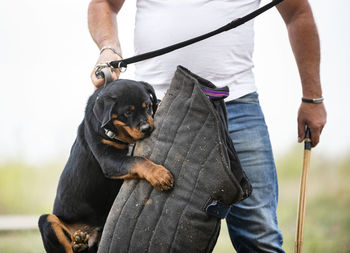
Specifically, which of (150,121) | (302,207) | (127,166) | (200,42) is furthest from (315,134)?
(127,166)

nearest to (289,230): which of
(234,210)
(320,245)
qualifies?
(320,245)

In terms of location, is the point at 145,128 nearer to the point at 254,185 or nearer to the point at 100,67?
the point at 100,67

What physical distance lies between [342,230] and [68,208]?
4223 millimetres

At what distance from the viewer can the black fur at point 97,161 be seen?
178cm

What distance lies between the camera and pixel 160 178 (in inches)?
58.4

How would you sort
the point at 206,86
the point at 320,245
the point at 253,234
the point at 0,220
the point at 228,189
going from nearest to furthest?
the point at 228,189
the point at 206,86
the point at 253,234
the point at 320,245
the point at 0,220

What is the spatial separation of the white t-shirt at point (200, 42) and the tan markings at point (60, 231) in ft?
2.21

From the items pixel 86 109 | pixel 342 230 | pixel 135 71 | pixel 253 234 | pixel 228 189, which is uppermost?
pixel 135 71

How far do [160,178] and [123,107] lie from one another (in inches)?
17.1

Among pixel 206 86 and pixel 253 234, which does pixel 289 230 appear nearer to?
pixel 253 234

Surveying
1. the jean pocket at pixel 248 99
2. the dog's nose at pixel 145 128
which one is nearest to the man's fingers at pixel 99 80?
the dog's nose at pixel 145 128

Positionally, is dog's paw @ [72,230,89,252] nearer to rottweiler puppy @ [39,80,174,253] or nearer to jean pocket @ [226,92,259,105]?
rottweiler puppy @ [39,80,174,253]

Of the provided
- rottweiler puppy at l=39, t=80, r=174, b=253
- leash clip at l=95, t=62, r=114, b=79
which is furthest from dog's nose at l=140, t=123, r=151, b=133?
leash clip at l=95, t=62, r=114, b=79

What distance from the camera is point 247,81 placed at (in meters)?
1.95
